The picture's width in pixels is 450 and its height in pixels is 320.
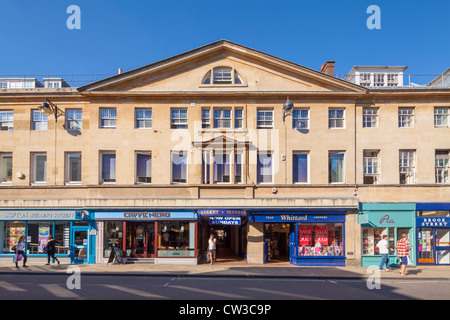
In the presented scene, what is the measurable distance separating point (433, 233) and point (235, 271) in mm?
11256

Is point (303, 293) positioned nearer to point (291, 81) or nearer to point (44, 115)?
point (291, 81)

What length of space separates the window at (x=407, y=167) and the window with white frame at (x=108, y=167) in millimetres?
16239

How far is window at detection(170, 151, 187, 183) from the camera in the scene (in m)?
18.6

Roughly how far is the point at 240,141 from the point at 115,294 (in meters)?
10.2

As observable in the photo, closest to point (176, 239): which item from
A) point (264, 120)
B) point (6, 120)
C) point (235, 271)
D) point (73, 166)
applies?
point (235, 271)

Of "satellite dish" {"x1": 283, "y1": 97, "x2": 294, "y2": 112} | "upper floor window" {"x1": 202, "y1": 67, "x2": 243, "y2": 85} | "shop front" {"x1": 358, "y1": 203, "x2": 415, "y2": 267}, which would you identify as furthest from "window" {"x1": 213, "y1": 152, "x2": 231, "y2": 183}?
"shop front" {"x1": 358, "y1": 203, "x2": 415, "y2": 267}

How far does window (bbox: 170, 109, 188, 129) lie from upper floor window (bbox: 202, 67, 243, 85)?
2.16m

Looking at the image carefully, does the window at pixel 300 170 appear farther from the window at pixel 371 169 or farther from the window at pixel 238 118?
the window at pixel 238 118

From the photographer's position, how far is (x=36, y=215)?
1827 centimetres

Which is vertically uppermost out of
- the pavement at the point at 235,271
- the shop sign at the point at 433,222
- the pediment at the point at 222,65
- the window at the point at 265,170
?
the pediment at the point at 222,65

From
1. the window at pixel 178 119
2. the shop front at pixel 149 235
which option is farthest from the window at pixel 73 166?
the window at pixel 178 119

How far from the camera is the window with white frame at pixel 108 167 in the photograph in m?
18.7

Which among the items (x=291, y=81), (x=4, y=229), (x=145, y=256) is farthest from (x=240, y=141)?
(x=4, y=229)

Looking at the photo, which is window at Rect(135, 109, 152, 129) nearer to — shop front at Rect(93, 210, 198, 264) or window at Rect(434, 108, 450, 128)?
shop front at Rect(93, 210, 198, 264)
